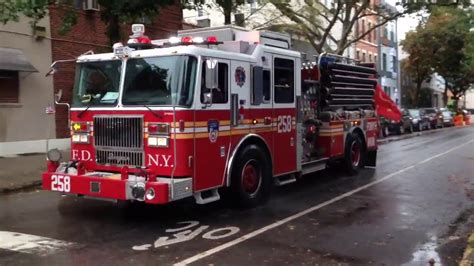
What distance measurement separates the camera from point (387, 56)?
184ft

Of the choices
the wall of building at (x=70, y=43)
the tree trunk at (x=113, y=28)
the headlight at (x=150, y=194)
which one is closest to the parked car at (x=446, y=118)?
the wall of building at (x=70, y=43)

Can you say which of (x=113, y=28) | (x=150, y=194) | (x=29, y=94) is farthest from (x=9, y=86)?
(x=150, y=194)

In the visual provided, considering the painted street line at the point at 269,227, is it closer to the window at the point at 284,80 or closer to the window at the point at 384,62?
the window at the point at 284,80

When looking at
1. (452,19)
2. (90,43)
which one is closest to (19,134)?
(90,43)

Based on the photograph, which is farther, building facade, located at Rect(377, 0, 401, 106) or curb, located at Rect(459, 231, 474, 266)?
building facade, located at Rect(377, 0, 401, 106)

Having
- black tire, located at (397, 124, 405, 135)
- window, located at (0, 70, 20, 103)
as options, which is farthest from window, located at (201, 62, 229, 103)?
black tire, located at (397, 124, 405, 135)

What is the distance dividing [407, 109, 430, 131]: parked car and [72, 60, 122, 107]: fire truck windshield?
28.7m

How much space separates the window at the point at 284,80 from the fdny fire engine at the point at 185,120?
20 millimetres

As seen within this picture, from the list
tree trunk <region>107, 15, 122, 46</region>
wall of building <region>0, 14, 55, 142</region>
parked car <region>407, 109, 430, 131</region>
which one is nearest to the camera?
tree trunk <region>107, 15, 122, 46</region>

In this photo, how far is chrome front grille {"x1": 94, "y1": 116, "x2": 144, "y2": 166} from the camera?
314 inches

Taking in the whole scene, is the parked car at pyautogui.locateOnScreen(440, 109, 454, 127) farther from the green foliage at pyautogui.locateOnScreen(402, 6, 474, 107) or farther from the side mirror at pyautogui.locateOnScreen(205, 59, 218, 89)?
the side mirror at pyautogui.locateOnScreen(205, 59, 218, 89)

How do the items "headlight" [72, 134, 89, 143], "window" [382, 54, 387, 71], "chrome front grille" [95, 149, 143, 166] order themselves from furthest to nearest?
"window" [382, 54, 387, 71]
"headlight" [72, 134, 89, 143]
"chrome front grille" [95, 149, 143, 166]

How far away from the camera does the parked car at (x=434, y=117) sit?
3962 cm

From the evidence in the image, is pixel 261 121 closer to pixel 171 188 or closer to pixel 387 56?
pixel 171 188
